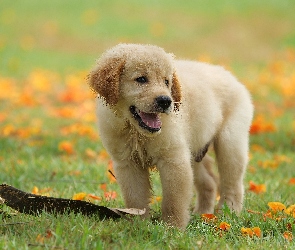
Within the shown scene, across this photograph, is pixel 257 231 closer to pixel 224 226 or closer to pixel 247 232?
pixel 247 232

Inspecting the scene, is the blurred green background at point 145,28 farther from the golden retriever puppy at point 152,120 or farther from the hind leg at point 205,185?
the golden retriever puppy at point 152,120

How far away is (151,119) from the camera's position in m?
4.48

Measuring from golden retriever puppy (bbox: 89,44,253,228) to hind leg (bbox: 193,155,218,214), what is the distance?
1.23ft

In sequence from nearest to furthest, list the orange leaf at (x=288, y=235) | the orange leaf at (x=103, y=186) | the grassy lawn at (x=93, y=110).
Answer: the grassy lawn at (x=93, y=110) → the orange leaf at (x=288, y=235) → the orange leaf at (x=103, y=186)

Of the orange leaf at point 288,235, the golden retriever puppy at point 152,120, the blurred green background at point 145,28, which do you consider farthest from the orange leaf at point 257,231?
the blurred green background at point 145,28

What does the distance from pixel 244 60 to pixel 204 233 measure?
1421cm

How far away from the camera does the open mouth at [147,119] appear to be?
4417 millimetres

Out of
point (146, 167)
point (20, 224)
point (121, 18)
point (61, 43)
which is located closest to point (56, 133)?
point (146, 167)

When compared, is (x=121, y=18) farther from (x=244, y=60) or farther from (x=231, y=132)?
(x=231, y=132)

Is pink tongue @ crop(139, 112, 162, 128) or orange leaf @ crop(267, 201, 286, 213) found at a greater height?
pink tongue @ crop(139, 112, 162, 128)

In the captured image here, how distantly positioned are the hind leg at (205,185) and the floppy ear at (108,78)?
174cm

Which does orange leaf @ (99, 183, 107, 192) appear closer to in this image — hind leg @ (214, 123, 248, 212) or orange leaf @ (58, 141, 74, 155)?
hind leg @ (214, 123, 248, 212)

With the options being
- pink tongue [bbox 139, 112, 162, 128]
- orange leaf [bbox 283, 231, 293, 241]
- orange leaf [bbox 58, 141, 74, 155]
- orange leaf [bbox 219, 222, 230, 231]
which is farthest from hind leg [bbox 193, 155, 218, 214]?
orange leaf [bbox 58, 141, 74, 155]

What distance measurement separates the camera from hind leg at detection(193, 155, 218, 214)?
574 centimetres
